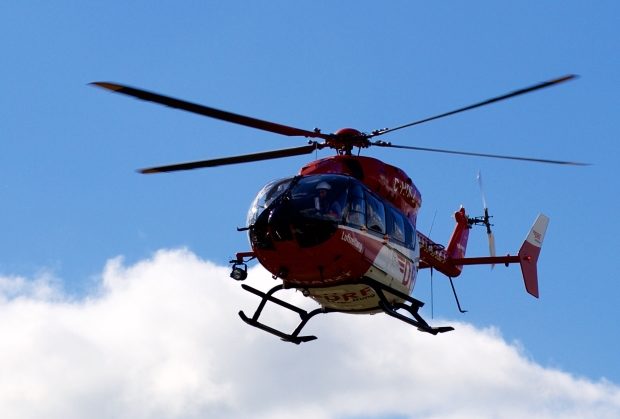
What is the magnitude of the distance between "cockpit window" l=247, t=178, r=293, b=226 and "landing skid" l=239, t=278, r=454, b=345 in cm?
288

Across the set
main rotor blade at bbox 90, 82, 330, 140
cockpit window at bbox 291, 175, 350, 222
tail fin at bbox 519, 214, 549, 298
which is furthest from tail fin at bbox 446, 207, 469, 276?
cockpit window at bbox 291, 175, 350, 222

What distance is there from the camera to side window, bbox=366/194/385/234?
27281 mm

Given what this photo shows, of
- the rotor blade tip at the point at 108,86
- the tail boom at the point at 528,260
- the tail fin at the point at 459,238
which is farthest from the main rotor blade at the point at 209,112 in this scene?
the tail fin at the point at 459,238

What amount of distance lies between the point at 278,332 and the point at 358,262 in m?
4.27

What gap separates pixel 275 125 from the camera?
2820cm

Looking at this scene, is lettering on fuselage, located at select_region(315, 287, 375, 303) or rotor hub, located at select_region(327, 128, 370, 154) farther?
rotor hub, located at select_region(327, 128, 370, 154)

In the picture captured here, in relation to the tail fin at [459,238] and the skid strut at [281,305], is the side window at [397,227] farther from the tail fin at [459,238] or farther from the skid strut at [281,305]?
the tail fin at [459,238]

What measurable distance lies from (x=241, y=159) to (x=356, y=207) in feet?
Answer: 15.5

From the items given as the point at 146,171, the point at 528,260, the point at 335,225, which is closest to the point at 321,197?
the point at 335,225

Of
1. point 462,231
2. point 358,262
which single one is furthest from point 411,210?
point 462,231

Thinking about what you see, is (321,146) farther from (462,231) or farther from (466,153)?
(462,231)

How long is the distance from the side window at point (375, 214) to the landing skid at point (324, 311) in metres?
1.37

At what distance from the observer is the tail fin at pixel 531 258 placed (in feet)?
117

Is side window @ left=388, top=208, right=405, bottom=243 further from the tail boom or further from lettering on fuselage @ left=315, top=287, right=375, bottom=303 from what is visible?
the tail boom
